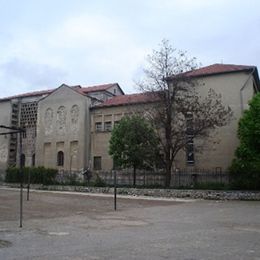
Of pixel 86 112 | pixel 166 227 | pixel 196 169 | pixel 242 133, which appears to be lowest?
pixel 166 227

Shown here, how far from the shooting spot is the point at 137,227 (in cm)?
1511

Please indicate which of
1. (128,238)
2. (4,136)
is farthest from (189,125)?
(4,136)

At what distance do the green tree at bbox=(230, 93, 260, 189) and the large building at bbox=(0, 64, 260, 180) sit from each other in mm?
6063

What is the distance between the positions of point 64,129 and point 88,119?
3642 millimetres

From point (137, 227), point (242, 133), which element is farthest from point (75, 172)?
point (137, 227)

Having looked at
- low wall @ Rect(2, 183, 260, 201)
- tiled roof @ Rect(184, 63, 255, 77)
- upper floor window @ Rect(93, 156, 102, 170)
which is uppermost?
tiled roof @ Rect(184, 63, 255, 77)

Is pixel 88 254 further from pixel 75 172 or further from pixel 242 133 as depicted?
pixel 75 172

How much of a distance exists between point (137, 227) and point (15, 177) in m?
36.6

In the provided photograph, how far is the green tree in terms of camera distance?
32.8 metres

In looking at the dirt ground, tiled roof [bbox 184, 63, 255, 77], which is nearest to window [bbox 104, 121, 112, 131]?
tiled roof [bbox 184, 63, 255, 77]

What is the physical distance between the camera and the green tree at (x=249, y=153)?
1293 inches

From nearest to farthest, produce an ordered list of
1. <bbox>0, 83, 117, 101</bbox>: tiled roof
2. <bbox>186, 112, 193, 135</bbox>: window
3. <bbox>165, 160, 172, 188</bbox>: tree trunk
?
<bbox>186, 112, 193, 135</bbox>: window < <bbox>165, 160, 172, 188</bbox>: tree trunk < <bbox>0, 83, 117, 101</bbox>: tiled roof

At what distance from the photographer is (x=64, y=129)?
5316 centimetres

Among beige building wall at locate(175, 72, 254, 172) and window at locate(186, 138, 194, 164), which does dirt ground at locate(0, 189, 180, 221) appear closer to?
window at locate(186, 138, 194, 164)
